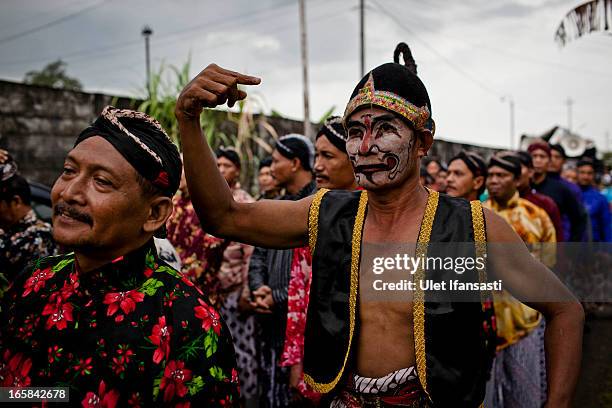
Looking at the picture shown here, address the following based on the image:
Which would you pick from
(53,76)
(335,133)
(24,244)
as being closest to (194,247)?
(24,244)

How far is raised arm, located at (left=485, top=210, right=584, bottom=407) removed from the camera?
2193 mm

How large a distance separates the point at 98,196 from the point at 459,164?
4.16 meters

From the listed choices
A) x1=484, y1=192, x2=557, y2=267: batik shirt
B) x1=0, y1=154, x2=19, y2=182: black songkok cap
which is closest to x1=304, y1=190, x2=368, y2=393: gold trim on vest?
x1=0, y1=154, x2=19, y2=182: black songkok cap

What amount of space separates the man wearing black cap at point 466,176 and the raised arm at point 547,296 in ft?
10.6

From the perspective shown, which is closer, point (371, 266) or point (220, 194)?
point (220, 194)

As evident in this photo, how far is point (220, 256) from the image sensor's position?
15.2 feet

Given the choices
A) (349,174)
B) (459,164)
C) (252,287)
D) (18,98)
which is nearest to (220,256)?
(252,287)

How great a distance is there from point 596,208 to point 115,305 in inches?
348

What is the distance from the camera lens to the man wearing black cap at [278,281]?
4.24 m

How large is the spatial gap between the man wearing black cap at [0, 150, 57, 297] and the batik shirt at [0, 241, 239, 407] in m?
2.06

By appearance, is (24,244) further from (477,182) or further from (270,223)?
(477,182)

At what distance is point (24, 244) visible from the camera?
12.8ft

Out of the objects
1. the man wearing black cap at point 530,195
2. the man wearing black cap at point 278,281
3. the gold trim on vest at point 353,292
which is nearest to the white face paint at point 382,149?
the gold trim on vest at point 353,292

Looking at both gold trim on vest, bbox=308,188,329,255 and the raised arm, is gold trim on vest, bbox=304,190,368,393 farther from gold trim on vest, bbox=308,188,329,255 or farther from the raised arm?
the raised arm
